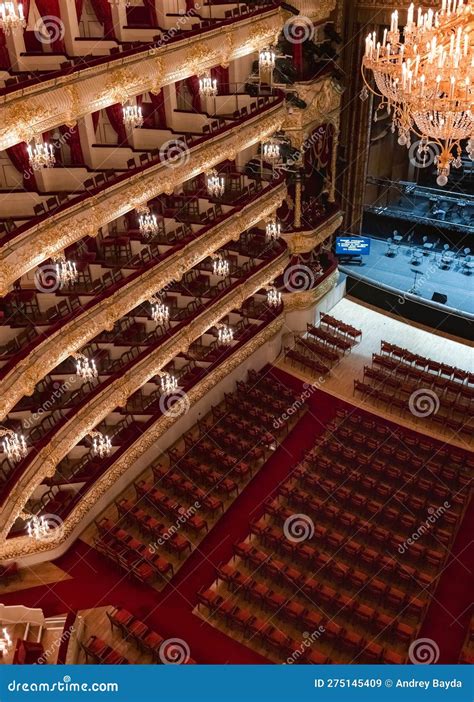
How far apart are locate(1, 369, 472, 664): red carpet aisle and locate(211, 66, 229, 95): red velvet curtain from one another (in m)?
Answer: 12.7

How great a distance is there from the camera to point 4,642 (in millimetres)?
13250

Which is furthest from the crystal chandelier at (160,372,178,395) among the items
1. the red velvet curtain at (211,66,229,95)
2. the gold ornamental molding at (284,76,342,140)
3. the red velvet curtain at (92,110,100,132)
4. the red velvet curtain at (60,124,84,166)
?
the red velvet curtain at (211,66,229,95)

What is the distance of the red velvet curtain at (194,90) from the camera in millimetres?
20672

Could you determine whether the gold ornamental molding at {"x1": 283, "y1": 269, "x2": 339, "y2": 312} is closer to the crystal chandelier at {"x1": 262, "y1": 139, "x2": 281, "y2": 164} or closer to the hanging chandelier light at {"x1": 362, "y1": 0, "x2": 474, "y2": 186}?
the crystal chandelier at {"x1": 262, "y1": 139, "x2": 281, "y2": 164}

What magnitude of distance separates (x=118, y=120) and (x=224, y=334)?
7.02 m

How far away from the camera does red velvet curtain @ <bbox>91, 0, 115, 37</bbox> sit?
16.4m

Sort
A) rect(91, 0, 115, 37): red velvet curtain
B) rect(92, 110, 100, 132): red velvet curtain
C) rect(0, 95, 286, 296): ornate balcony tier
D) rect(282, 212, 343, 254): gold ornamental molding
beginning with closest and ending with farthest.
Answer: rect(0, 95, 286, 296): ornate balcony tier
rect(91, 0, 115, 37): red velvet curtain
rect(92, 110, 100, 132): red velvet curtain
rect(282, 212, 343, 254): gold ornamental molding

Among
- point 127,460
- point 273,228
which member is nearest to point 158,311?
point 127,460

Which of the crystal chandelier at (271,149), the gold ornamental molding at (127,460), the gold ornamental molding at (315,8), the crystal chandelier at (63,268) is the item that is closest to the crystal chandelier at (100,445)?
the gold ornamental molding at (127,460)

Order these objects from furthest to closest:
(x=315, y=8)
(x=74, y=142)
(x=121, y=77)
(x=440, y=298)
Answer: (x=440, y=298) < (x=315, y=8) < (x=74, y=142) < (x=121, y=77)

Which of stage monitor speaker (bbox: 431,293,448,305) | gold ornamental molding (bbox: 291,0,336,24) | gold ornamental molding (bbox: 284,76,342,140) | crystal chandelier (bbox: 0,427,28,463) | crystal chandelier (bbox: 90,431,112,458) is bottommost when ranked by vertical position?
stage monitor speaker (bbox: 431,293,448,305)

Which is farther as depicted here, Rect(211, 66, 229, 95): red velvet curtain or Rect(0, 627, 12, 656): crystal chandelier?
Rect(211, 66, 229, 95): red velvet curtain

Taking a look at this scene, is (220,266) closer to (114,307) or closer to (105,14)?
(114,307)

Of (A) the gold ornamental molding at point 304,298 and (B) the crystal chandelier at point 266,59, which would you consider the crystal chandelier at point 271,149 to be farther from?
(A) the gold ornamental molding at point 304,298
